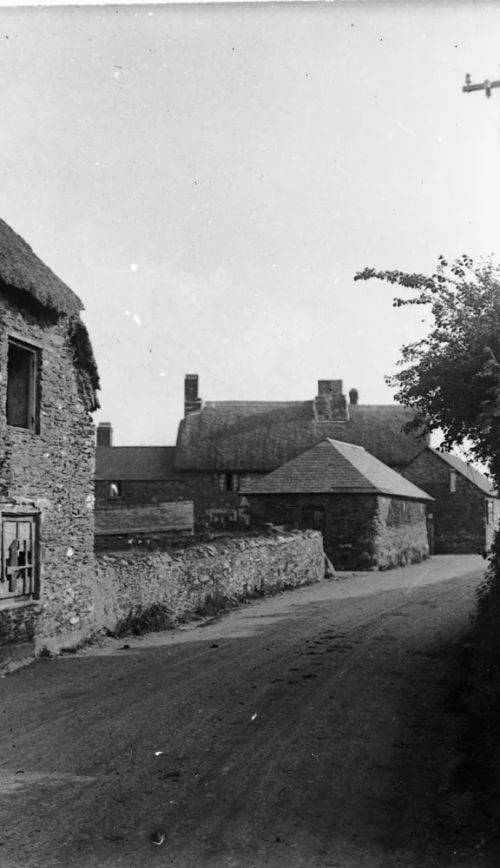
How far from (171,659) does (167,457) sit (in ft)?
133

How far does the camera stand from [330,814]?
6.08 m

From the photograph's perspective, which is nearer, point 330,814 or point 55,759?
point 330,814

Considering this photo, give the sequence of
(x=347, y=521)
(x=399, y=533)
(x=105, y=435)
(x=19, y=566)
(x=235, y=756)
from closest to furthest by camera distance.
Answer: (x=235, y=756), (x=19, y=566), (x=347, y=521), (x=399, y=533), (x=105, y=435)

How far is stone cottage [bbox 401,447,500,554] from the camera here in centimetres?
4584

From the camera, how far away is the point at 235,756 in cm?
750

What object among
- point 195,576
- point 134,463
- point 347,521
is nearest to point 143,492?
point 134,463

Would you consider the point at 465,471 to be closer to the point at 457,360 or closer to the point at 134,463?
the point at 134,463

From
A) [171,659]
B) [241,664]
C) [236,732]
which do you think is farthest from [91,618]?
[236,732]

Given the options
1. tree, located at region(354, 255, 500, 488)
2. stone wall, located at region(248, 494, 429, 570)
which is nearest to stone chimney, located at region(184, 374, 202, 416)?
stone wall, located at region(248, 494, 429, 570)

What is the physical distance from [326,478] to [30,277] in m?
21.4

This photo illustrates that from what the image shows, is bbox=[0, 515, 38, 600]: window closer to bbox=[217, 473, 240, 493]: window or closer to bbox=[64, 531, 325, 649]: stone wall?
bbox=[64, 531, 325, 649]: stone wall

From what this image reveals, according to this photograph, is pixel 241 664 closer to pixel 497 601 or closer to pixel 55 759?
pixel 497 601

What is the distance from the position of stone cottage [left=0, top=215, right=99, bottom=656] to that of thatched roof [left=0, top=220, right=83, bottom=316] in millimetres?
20

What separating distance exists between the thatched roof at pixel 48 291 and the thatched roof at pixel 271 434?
35234 mm
